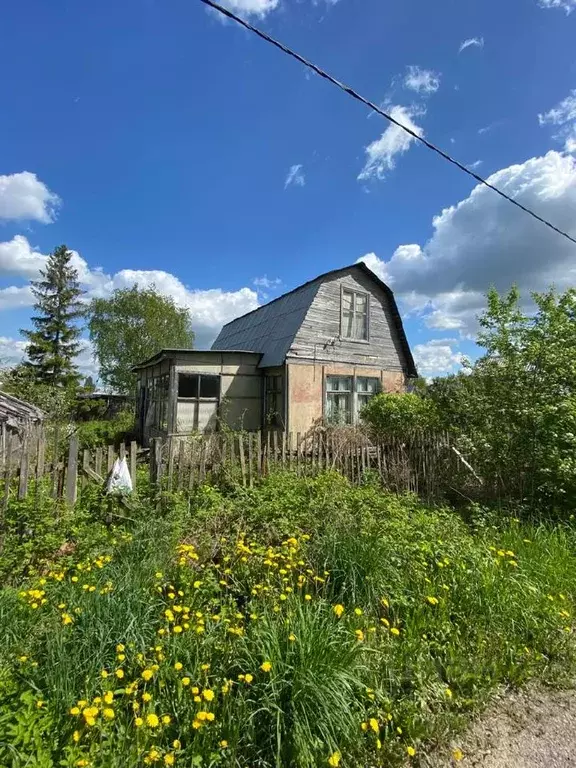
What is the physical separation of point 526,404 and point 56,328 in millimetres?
34367

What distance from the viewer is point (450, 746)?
7.77 ft

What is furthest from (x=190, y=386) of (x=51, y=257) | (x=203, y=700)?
(x=51, y=257)

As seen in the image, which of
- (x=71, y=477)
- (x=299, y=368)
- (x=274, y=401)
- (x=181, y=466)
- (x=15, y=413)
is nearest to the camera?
(x=71, y=477)

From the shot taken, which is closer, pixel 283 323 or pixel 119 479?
pixel 119 479

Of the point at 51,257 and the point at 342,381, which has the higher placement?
the point at 51,257

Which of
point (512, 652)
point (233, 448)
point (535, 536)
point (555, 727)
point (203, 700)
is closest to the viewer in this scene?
point (203, 700)

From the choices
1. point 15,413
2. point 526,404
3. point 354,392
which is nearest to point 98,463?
point 526,404

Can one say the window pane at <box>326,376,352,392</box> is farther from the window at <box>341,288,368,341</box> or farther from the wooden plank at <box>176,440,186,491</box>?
the wooden plank at <box>176,440,186,491</box>

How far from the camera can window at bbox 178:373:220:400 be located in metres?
13.2

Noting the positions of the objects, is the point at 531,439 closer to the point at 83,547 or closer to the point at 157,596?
the point at 157,596

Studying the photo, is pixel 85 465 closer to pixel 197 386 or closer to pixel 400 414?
pixel 197 386

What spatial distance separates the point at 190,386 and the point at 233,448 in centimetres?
737

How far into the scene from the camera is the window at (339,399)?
46.8 feet

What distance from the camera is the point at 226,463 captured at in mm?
6254
